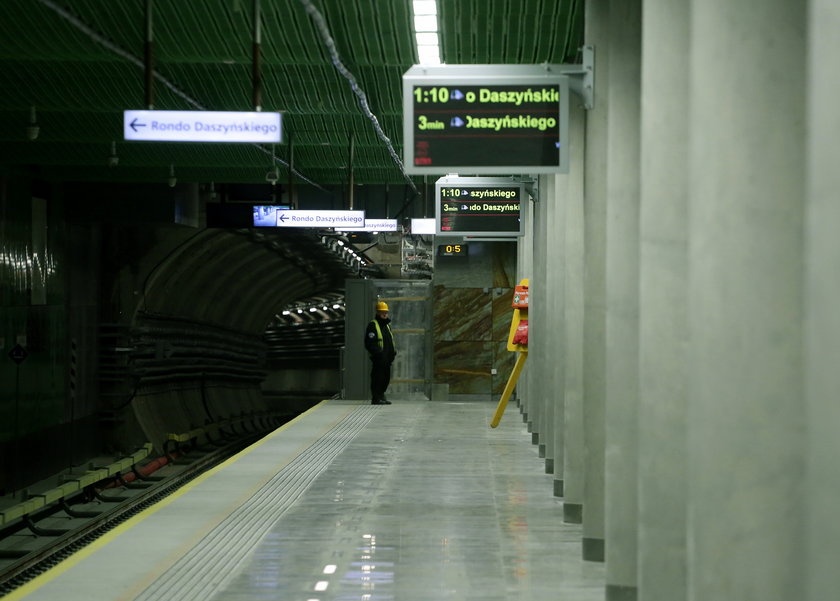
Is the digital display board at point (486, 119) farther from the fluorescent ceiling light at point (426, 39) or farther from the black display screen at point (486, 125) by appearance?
the fluorescent ceiling light at point (426, 39)

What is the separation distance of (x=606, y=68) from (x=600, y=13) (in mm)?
360

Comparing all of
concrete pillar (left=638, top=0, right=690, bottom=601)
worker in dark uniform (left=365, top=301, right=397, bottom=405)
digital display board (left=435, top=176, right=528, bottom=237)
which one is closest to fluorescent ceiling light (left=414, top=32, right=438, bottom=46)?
digital display board (left=435, top=176, right=528, bottom=237)

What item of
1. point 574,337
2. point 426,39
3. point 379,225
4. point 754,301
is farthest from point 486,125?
point 379,225

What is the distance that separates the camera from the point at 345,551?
7.57m

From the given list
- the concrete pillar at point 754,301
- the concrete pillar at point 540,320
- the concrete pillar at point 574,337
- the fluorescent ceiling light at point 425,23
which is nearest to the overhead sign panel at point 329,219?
the concrete pillar at point 540,320

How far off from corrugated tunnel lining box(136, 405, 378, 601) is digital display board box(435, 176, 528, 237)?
3531mm

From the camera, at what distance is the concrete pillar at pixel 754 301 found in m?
3.58

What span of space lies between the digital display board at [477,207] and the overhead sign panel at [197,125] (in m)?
4.93

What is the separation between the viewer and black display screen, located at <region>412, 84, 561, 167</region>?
7.55 m

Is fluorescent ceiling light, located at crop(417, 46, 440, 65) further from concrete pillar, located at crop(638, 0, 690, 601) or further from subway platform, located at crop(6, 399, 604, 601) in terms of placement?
concrete pillar, located at crop(638, 0, 690, 601)

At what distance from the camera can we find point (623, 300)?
617 cm

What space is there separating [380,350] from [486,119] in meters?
12.2

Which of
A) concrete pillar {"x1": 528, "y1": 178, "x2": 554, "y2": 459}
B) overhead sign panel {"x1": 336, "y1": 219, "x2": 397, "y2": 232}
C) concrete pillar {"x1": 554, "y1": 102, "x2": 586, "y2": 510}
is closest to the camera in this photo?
concrete pillar {"x1": 554, "y1": 102, "x2": 586, "y2": 510}

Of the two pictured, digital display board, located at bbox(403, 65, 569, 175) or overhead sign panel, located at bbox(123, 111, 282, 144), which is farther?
overhead sign panel, located at bbox(123, 111, 282, 144)
